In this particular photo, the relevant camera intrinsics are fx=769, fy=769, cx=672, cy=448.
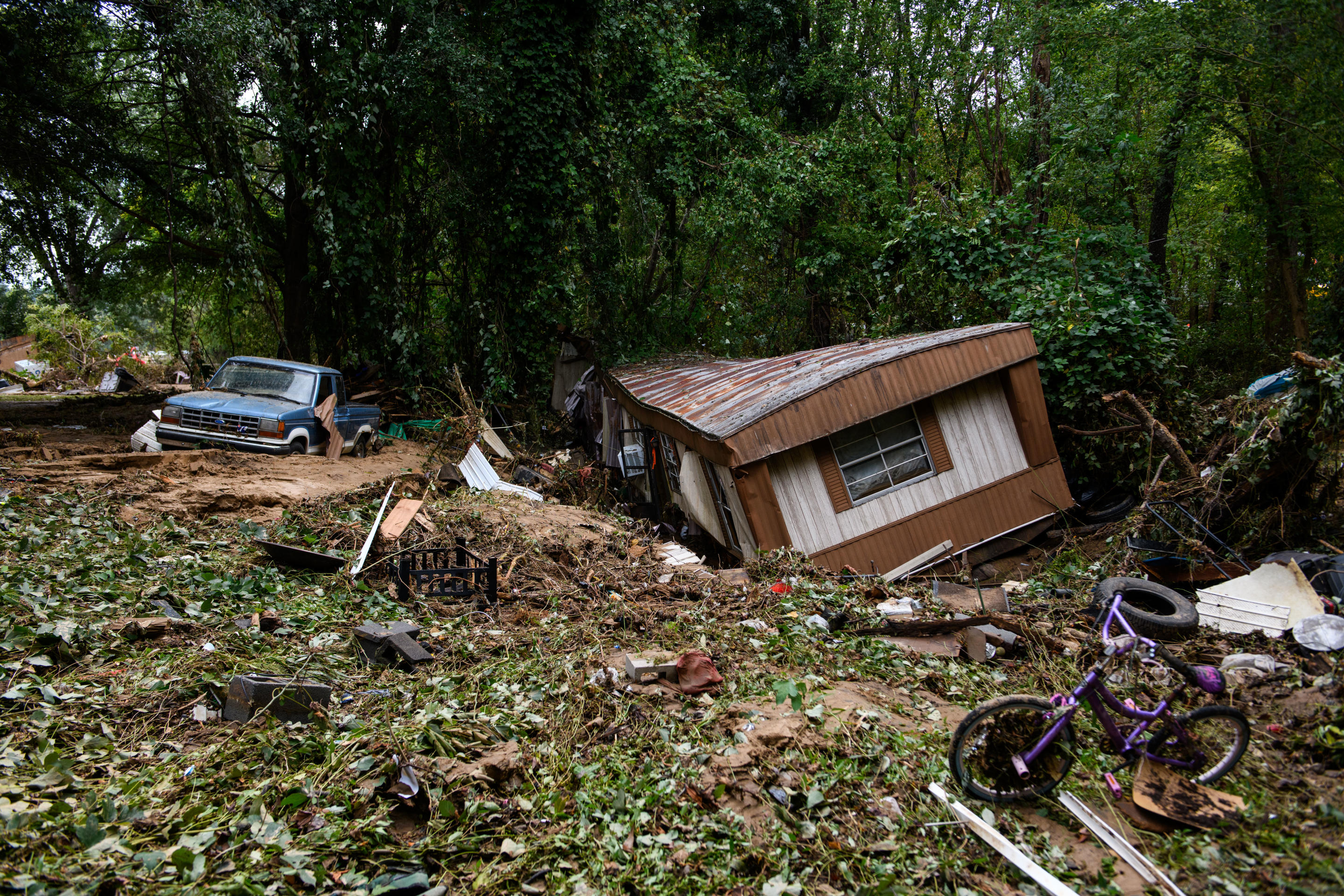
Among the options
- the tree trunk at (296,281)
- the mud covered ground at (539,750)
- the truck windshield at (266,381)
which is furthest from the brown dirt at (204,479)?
the tree trunk at (296,281)

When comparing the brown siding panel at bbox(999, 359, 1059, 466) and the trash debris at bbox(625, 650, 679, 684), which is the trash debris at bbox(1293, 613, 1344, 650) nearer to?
the trash debris at bbox(625, 650, 679, 684)

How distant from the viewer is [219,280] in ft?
68.2

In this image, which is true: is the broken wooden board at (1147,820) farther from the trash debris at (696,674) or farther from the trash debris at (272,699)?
the trash debris at (272,699)

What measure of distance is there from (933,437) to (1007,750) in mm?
6657

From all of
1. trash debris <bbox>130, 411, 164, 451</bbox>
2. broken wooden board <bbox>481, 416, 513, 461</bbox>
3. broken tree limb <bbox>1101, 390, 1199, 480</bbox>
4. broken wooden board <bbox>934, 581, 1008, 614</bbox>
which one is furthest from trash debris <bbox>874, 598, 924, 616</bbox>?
trash debris <bbox>130, 411, 164, 451</bbox>

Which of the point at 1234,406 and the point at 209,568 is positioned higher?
the point at 209,568

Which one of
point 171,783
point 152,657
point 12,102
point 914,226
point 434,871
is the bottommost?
point 434,871

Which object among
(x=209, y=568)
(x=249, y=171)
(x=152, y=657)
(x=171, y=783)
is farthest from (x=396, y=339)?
(x=171, y=783)

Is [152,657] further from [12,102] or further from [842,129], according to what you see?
[842,129]

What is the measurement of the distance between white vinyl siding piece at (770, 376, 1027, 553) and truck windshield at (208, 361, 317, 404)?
8.07 metres

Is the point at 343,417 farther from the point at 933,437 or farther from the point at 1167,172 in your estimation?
the point at 1167,172

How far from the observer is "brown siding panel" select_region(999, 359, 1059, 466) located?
412 inches

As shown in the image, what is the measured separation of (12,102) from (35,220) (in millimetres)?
2952

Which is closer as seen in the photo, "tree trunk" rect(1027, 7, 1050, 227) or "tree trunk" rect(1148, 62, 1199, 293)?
"tree trunk" rect(1148, 62, 1199, 293)
